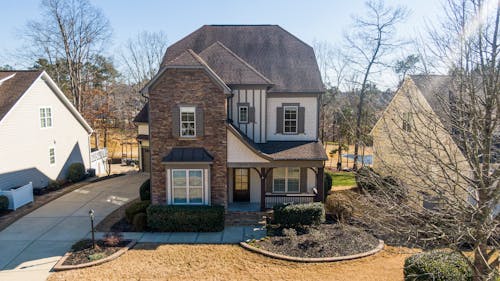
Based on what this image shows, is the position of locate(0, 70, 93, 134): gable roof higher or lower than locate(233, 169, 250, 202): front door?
higher

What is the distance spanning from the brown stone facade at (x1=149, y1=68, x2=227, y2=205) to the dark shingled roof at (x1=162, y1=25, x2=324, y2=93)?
4.14 m

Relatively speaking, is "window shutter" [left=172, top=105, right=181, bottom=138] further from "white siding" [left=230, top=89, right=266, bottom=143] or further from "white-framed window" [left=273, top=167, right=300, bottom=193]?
"white-framed window" [left=273, top=167, right=300, bottom=193]

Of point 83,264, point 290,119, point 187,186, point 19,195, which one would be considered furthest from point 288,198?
point 19,195

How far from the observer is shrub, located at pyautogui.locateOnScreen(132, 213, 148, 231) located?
1434 cm

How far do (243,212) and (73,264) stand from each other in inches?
287

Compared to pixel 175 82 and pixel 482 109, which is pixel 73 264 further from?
pixel 482 109

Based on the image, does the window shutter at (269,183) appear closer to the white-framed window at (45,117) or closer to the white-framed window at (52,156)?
the white-framed window at (52,156)

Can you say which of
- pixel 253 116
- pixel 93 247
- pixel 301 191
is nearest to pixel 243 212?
pixel 301 191

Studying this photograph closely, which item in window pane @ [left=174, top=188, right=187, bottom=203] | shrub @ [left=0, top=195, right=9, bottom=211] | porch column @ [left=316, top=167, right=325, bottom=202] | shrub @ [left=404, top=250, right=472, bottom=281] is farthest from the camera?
shrub @ [left=0, top=195, right=9, bottom=211]

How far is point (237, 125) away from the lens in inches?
683

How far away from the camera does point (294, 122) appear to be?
17.8 meters

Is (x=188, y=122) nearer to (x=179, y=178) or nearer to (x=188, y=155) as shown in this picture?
(x=188, y=155)

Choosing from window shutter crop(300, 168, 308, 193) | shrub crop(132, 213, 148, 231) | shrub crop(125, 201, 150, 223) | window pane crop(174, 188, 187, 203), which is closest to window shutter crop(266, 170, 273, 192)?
window shutter crop(300, 168, 308, 193)

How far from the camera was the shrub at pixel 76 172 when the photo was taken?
23016 millimetres
